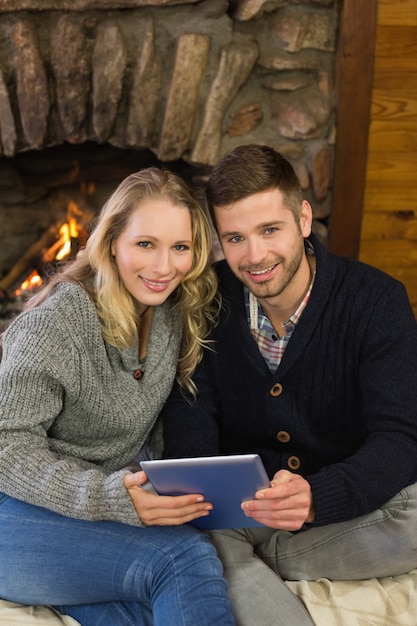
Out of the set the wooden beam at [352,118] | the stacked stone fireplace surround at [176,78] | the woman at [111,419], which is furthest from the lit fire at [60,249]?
the woman at [111,419]

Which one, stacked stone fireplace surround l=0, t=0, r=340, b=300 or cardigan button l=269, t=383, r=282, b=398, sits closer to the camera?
cardigan button l=269, t=383, r=282, b=398

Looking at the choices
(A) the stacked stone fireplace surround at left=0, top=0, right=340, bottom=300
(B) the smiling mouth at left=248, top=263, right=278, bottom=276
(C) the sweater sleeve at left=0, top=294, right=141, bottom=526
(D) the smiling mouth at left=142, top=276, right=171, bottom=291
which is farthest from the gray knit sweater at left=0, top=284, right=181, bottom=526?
(A) the stacked stone fireplace surround at left=0, top=0, right=340, bottom=300

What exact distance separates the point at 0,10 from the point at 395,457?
146 centimetres

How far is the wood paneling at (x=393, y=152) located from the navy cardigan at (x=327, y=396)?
2.48 feet

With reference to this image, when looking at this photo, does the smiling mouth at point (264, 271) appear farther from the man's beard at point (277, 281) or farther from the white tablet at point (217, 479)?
the white tablet at point (217, 479)

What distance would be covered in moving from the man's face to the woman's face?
9cm

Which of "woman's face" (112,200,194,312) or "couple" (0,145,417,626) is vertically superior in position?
"woman's face" (112,200,194,312)

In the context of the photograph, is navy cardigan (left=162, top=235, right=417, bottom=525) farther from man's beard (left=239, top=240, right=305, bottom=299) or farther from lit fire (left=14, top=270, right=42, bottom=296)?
lit fire (left=14, top=270, right=42, bottom=296)

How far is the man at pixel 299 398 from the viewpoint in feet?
5.05

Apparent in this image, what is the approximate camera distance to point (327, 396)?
1.71 meters

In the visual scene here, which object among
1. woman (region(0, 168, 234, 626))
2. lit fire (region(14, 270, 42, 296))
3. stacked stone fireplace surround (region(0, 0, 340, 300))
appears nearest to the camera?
woman (region(0, 168, 234, 626))

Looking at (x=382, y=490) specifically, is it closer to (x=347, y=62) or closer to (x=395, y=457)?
(x=395, y=457)

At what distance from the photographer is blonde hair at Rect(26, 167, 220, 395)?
1646 millimetres

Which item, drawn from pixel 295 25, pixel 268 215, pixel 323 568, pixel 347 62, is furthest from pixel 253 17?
pixel 323 568
